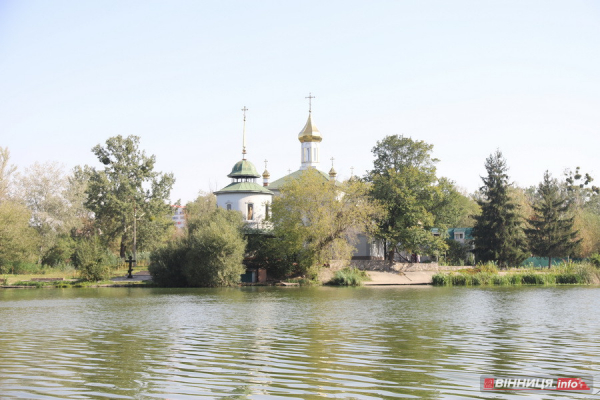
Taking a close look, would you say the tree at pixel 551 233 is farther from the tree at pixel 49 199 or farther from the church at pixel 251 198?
the tree at pixel 49 199

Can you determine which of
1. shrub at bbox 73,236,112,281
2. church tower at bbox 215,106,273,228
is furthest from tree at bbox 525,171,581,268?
shrub at bbox 73,236,112,281

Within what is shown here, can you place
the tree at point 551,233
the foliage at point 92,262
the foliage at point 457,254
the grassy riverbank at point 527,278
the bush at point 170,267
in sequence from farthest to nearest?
the foliage at point 457,254
the tree at point 551,233
the bush at point 170,267
the grassy riverbank at point 527,278
the foliage at point 92,262

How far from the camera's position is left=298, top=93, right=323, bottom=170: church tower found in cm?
7606

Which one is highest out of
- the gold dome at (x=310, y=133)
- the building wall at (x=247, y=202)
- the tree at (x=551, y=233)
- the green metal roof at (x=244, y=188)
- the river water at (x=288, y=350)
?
the gold dome at (x=310, y=133)

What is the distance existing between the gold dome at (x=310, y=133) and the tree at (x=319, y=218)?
66.9 ft

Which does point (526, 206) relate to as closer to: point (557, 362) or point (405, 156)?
point (405, 156)

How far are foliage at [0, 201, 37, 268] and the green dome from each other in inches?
901

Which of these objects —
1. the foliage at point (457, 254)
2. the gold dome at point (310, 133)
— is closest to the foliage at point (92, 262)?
the gold dome at point (310, 133)

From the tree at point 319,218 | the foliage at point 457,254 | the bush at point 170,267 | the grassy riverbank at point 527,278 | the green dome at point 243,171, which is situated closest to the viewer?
the grassy riverbank at point 527,278

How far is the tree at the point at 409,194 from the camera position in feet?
193

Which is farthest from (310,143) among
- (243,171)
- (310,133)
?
(243,171)

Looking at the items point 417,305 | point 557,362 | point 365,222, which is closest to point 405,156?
point 365,222

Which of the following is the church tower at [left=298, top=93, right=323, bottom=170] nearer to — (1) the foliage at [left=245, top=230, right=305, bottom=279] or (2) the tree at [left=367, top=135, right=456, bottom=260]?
(2) the tree at [left=367, top=135, right=456, bottom=260]

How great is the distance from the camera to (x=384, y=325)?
2186cm
